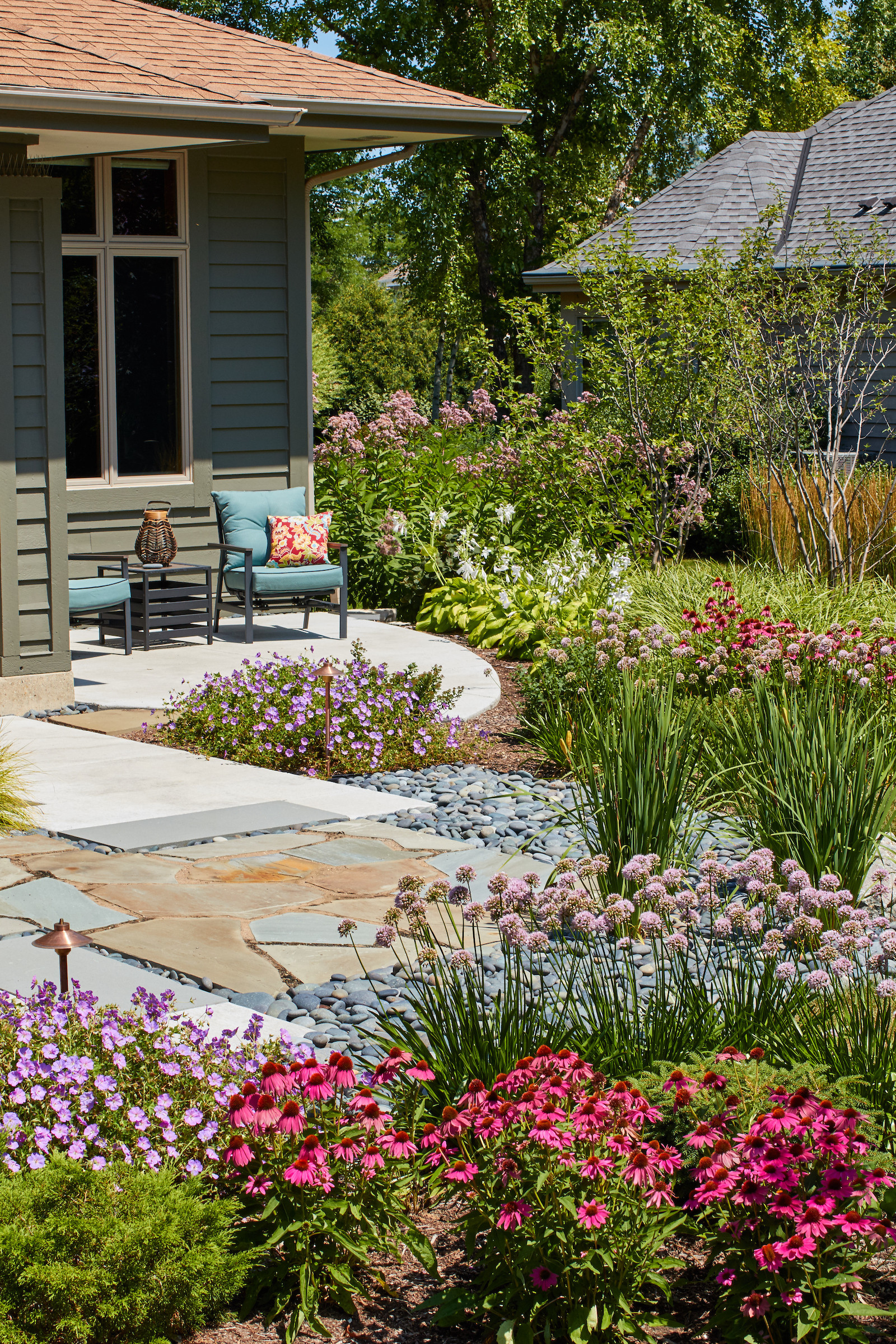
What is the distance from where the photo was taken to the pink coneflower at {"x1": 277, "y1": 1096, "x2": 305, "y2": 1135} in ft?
7.79

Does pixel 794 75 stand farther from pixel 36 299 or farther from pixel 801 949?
pixel 801 949

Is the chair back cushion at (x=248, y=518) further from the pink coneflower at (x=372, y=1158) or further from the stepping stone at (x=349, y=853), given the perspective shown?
the pink coneflower at (x=372, y=1158)

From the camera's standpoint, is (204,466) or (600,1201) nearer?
(600,1201)

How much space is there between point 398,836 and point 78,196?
6.18 metres

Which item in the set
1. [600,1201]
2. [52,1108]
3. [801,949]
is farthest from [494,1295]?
[801,949]

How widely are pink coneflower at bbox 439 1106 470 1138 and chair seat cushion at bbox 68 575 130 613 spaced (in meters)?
6.36

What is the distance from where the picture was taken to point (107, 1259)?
231 centimetres

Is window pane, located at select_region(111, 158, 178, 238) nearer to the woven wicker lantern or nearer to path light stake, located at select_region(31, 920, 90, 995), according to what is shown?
the woven wicker lantern

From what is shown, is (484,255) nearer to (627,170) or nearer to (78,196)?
(627,170)

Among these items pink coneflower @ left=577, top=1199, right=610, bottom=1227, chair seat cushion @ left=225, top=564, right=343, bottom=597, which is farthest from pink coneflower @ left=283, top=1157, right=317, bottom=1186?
chair seat cushion @ left=225, top=564, right=343, bottom=597

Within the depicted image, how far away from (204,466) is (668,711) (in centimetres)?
631

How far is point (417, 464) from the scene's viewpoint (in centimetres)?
1149

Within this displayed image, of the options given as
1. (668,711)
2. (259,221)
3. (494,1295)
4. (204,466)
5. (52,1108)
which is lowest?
(494,1295)

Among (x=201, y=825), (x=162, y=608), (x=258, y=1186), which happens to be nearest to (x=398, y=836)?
(x=201, y=825)
